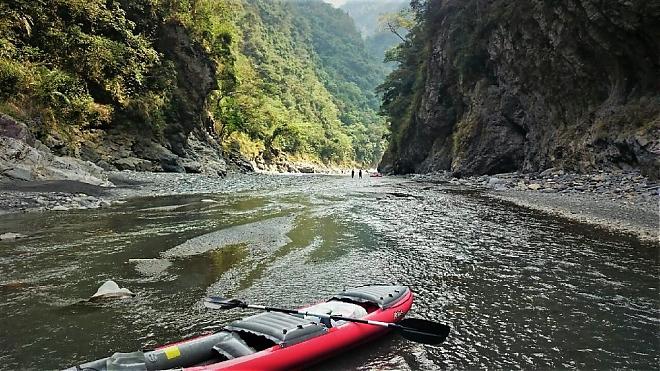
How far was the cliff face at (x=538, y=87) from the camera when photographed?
56.5ft

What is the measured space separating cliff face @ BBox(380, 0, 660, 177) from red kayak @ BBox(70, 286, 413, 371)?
14.2 meters

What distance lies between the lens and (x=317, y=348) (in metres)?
4.03

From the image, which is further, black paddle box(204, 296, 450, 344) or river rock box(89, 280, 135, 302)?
river rock box(89, 280, 135, 302)

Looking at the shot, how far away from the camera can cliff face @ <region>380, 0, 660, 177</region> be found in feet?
56.5

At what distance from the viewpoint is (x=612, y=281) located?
668cm

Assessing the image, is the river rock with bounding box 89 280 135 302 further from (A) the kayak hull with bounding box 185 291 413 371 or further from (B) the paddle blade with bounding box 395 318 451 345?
(B) the paddle blade with bounding box 395 318 451 345

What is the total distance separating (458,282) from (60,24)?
85.5 ft

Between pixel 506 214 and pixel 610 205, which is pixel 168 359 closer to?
pixel 506 214

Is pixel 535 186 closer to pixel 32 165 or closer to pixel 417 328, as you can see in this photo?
pixel 417 328

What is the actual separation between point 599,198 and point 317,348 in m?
13.2

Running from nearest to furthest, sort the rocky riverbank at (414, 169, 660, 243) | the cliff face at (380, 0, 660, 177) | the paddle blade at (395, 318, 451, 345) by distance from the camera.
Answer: the paddle blade at (395, 318, 451, 345)
the rocky riverbank at (414, 169, 660, 243)
the cliff face at (380, 0, 660, 177)

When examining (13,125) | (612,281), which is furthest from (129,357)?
(13,125)

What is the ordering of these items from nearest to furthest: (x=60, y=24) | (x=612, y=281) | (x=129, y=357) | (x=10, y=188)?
1. (x=129, y=357)
2. (x=612, y=281)
3. (x=10, y=188)
4. (x=60, y=24)

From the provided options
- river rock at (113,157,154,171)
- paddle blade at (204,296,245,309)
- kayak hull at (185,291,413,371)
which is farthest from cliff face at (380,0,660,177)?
river rock at (113,157,154,171)
